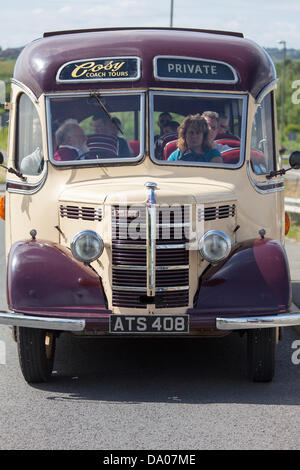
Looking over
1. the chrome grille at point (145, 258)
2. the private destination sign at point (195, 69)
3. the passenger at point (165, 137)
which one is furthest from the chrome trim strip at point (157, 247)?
the private destination sign at point (195, 69)

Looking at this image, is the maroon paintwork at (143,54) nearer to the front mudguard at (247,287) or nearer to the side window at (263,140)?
the side window at (263,140)

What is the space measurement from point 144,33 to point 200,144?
1168 mm

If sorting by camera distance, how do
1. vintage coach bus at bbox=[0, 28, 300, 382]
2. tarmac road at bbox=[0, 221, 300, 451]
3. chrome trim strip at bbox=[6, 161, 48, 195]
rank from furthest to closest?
chrome trim strip at bbox=[6, 161, 48, 195], vintage coach bus at bbox=[0, 28, 300, 382], tarmac road at bbox=[0, 221, 300, 451]

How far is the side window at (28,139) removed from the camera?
8.20m

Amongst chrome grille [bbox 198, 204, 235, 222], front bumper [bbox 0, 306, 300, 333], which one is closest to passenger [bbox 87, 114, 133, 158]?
chrome grille [bbox 198, 204, 235, 222]

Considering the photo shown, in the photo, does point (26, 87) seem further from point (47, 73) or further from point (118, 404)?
point (118, 404)

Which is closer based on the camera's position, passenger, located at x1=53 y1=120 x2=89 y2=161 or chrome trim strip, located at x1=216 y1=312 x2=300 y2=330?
chrome trim strip, located at x1=216 y1=312 x2=300 y2=330

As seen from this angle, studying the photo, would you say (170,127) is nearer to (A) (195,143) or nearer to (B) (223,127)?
(A) (195,143)

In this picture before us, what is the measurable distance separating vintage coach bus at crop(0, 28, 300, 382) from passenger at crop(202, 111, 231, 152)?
0.04ft

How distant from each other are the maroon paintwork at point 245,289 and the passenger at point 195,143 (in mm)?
1284

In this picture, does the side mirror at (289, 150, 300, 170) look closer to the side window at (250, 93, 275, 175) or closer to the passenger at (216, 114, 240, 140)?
the side window at (250, 93, 275, 175)

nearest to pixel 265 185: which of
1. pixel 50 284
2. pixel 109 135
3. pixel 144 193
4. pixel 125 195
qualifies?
pixel 109 135

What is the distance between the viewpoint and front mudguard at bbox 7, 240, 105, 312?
23.1 ft
